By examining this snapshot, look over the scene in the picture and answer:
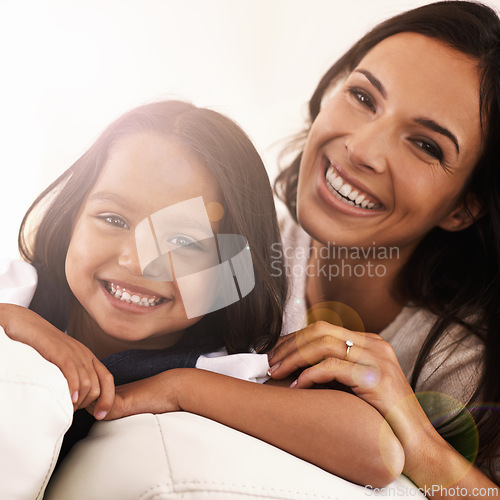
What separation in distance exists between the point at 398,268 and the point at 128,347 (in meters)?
0.62

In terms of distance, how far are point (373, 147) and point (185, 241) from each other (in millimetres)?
403

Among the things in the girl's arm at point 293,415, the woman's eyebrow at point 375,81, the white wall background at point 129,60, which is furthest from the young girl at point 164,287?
the woman's eyebrow at point 375,81

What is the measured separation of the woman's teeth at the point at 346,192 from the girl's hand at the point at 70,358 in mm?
588

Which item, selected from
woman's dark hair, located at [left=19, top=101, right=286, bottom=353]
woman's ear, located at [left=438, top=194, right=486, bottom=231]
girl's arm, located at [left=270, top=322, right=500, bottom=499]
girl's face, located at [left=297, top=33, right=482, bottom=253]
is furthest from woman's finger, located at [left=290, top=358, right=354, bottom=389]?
woman's ear, located at [left=438, top=194, right=486, bottom=231]

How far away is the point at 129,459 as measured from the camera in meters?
0.48

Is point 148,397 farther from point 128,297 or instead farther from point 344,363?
point 344,363

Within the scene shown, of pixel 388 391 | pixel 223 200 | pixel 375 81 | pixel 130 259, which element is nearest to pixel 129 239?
pixel 130 259

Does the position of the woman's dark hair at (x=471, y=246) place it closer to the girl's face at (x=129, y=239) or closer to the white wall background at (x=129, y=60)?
the white wall background at (x=129, y=60)

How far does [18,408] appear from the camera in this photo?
446 millimetres

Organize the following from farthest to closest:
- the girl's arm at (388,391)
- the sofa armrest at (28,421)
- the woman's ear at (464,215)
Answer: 1. the woman's ear at (464,215)
2. the girl's arm at (388,391)
3. the sofa armrest at (28,421)

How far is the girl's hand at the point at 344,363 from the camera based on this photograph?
2.24 ft

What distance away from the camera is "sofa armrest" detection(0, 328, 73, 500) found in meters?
0.44

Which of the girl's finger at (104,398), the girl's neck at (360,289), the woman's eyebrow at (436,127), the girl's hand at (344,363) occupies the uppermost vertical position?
the woman's eyebrow at (436,127)

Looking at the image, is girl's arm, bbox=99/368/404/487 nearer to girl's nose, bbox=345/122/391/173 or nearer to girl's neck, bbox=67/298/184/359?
girl's neck, bbox=67/298/184/359
